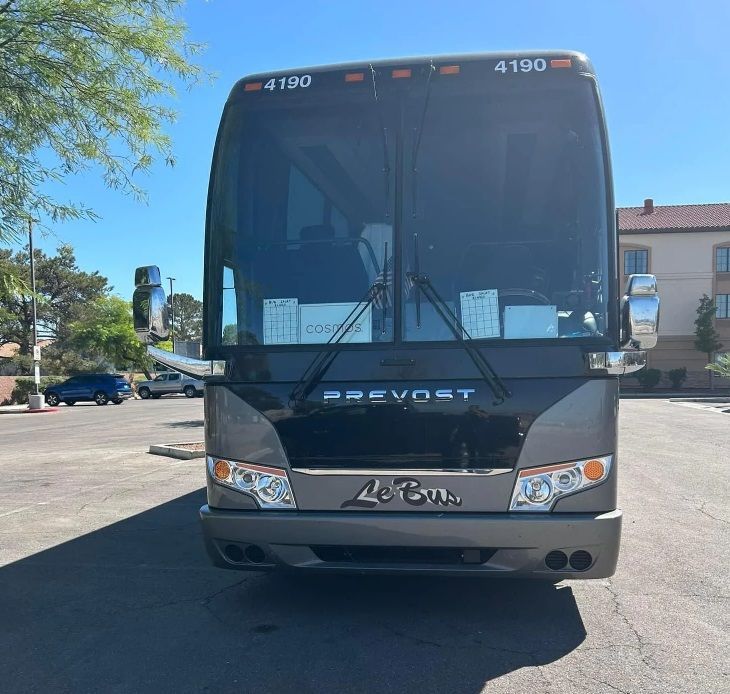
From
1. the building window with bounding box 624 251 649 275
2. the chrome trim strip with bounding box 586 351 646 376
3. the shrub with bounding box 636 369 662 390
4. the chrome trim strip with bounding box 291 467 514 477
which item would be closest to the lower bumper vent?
the chrome trim strip with bounding box 291 467 514 477

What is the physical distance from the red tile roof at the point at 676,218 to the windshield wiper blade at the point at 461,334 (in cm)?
4086

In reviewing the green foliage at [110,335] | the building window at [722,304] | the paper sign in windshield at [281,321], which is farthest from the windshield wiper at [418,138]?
the building window at [722,304]

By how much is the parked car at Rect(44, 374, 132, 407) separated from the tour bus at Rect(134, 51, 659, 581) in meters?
33.3

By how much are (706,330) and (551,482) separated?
42556mm

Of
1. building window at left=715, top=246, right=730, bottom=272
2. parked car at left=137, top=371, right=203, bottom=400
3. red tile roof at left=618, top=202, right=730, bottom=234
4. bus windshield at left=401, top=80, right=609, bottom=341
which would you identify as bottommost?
parked car at left=137, top=371, right=203, bottom=400

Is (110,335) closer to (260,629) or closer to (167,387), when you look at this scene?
(167,387)

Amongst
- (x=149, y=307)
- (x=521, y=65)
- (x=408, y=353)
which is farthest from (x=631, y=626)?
(x=149, y=307)

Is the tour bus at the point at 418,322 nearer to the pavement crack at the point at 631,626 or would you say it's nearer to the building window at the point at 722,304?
the pavement crack at the point at 631,626

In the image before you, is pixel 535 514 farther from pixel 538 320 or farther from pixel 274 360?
pixel 274 360

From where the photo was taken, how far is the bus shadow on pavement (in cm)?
342

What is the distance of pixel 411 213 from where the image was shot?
3.91m

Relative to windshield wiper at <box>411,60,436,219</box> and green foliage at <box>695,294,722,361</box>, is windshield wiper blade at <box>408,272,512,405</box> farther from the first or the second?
green foliage at <box>695,294,722,361</box>

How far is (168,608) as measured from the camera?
4.45 meters

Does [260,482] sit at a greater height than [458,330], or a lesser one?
lesser
